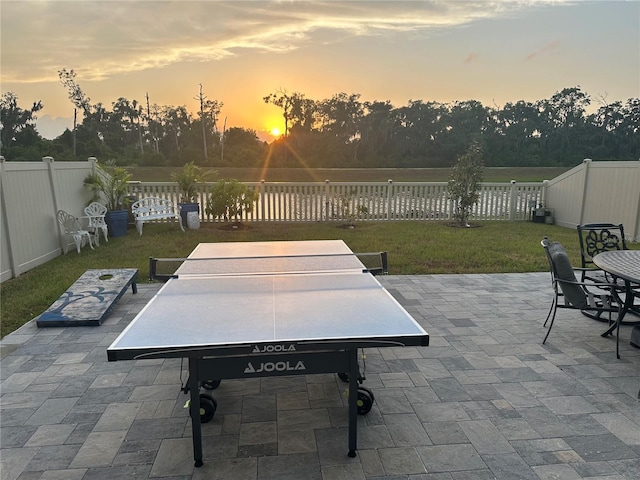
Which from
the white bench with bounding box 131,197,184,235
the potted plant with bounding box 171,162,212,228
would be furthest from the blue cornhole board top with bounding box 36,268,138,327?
the potted plant with bounding box 171,162,212,228

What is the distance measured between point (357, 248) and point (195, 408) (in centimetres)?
584

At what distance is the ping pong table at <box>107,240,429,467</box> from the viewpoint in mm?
1789

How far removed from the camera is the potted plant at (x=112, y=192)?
28.3ft

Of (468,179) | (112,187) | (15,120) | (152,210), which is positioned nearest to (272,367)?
(112,187)

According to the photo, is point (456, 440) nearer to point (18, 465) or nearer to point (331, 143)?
point (18, 465)

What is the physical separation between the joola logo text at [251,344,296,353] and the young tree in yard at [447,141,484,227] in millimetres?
9364

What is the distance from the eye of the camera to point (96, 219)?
313 inches

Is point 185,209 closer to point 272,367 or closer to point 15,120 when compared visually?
point 272,367

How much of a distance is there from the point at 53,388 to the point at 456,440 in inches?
107

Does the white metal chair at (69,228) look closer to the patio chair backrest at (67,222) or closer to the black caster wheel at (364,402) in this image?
the patio chair backrest at (67,222)

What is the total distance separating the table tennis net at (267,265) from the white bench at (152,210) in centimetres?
641

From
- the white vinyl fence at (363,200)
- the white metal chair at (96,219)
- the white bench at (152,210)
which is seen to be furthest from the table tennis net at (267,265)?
the white vinyl fence at (363,200)

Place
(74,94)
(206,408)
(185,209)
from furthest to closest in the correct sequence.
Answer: (74,94), (185,209), (206,408)

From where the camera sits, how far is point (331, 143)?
2936cm
